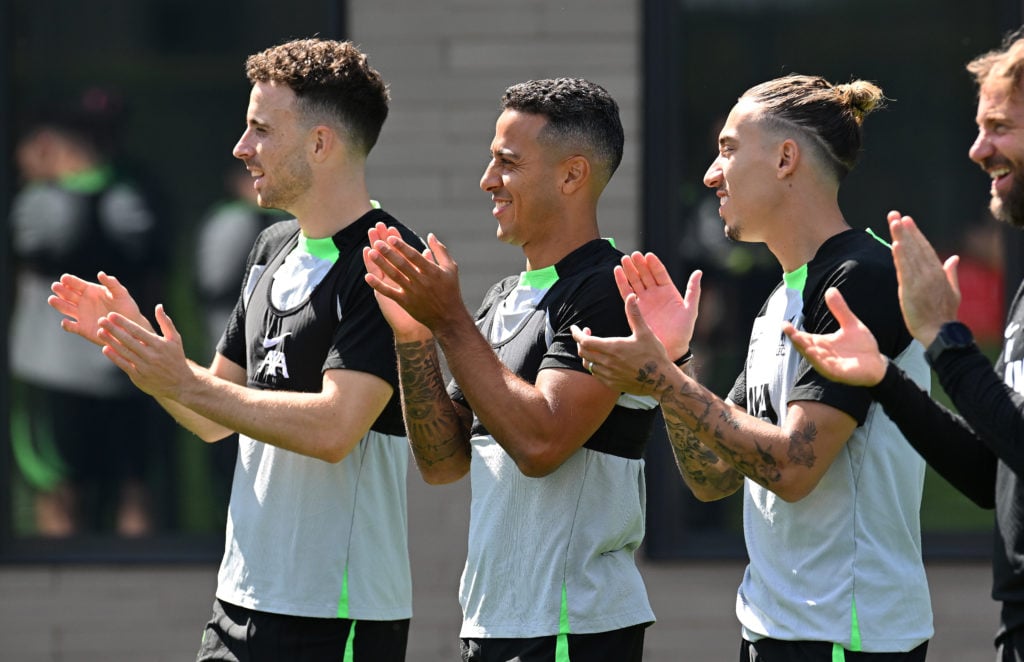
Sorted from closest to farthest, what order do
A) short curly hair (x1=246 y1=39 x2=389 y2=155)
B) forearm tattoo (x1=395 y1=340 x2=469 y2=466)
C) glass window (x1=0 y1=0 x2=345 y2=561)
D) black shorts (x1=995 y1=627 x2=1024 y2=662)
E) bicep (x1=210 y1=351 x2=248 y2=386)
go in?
black shorts (x1=995 y1=627 x2=1024 y2=662) < forearm tattoo (x1=395 y1=340 x2=469 y2=466) < short curly hair (x1=246 y1=39 x2=389 y2=155) < bicep (x1=210 y1=351 x2=248 y2=386) < glass window (x1=0 y1=0 x2=345 y2=561)

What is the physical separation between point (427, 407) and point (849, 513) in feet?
3.46

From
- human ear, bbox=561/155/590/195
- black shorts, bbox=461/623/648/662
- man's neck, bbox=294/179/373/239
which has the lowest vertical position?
black shorts, bbox=461/623/648/662

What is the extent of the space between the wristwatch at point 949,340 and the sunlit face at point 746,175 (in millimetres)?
777

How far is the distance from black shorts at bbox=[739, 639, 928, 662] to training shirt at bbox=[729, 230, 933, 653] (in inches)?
0.8

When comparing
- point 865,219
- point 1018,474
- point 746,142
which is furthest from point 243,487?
point 865,219

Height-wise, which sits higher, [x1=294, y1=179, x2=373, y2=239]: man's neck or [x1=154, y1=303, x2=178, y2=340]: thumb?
[x1=294, y1=179, x2=373, y2=239]: man's neck

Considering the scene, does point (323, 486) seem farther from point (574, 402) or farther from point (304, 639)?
point (574, 402)

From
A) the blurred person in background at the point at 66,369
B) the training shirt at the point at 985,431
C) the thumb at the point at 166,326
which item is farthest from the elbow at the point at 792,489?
the blurred person in background at the point at 66,369

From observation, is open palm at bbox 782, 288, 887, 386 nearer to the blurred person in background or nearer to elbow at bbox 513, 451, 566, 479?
elbow at bbox 513, 451, 566, 479

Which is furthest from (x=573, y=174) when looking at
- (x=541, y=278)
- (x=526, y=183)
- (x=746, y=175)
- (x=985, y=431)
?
(x=985, y=431)

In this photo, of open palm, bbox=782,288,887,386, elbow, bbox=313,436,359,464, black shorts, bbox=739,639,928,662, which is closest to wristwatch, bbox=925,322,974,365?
open palm, bbox=782,288,887,386

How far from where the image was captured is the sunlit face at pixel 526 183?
3.77m

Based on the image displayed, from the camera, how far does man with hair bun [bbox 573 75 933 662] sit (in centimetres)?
324

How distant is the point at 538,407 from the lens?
3434mm
